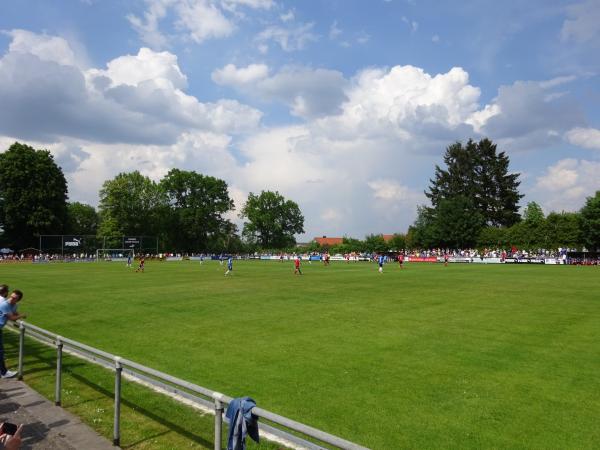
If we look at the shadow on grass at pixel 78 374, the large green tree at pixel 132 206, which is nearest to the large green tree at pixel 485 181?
the large green tree at pixel 132 206

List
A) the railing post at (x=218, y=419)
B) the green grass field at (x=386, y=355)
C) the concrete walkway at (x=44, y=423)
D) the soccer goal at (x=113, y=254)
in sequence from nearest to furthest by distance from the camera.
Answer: the railing post at (x=218, y=419)
the concrete walkway at (x=44, y=423)
the green grass field at (x=386, y=355)
the soccer goal at (x=113, y=254)

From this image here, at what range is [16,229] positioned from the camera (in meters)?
81.9

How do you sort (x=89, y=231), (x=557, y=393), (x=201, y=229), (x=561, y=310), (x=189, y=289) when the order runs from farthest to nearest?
(x=89, y=231), (x=201, y=229), (x=189, y=289), (x=561, y=310), (x=557, y=393)

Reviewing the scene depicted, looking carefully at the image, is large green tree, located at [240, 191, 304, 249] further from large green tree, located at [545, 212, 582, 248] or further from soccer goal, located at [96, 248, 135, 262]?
large green tree, located at [545, 212, 582, 248]

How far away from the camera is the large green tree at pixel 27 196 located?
8000 centimetres

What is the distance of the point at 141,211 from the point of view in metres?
103

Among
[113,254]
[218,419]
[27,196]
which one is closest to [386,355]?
[218,419]

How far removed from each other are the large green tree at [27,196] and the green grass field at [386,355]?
6909 centimetres

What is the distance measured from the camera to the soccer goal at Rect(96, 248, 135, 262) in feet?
280

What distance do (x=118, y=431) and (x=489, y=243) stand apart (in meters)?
84.9

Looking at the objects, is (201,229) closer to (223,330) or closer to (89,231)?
(89,231)

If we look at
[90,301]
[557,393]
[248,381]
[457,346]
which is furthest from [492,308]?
[90,301]

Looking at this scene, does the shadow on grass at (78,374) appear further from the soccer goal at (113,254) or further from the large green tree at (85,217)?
the large green tree at (85,217)

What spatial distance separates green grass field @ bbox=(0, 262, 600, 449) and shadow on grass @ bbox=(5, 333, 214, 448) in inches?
10.9
